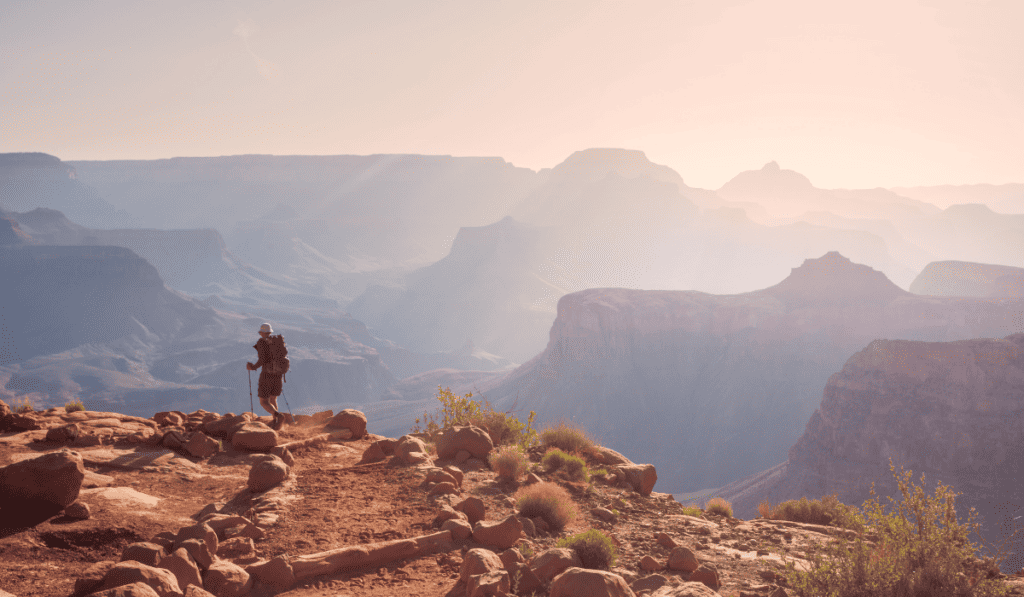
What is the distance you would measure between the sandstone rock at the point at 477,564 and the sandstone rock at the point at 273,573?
1.94 metres

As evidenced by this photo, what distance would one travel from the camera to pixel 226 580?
550 centimetres

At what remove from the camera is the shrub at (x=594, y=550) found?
6.66 metres

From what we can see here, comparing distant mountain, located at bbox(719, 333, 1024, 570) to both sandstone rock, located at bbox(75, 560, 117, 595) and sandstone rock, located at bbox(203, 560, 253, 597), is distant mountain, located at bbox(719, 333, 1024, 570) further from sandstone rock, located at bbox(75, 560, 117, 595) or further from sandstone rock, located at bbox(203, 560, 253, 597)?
sandstone rock, located at bbox(75, 560, 117, 595)

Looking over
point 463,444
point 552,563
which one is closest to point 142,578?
point 552,563

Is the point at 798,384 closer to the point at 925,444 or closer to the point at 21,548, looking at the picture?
the point at 925,444

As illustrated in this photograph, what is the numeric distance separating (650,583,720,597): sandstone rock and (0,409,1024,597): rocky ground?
33 mm

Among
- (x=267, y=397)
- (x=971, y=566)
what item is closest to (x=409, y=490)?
(x=267, y=397)

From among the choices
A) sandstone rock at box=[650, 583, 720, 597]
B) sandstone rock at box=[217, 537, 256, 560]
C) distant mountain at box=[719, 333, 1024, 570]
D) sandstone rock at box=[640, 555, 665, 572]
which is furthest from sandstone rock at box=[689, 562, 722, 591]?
distant mountain at box=[719, 333, 1024, 570]

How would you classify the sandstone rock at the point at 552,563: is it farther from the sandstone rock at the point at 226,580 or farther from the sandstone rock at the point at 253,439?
the sandstone rock at the point at 253,439

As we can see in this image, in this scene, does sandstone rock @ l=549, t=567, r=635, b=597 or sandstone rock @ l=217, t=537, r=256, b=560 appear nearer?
sandstone rock @ l=549, t=567, r=635, b=597

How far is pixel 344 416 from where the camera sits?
1341 centimetres

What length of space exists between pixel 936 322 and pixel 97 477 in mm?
147820

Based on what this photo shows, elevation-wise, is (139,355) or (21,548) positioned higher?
(21,548)

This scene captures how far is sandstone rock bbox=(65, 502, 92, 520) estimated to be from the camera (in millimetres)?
6488
